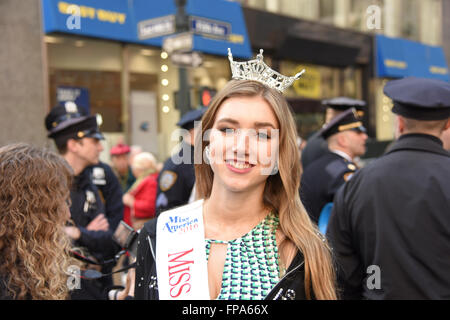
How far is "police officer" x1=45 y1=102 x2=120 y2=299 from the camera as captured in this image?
3.28m

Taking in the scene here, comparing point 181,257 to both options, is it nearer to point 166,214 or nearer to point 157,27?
point 166,214

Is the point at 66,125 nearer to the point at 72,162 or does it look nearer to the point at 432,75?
the point at 72,162

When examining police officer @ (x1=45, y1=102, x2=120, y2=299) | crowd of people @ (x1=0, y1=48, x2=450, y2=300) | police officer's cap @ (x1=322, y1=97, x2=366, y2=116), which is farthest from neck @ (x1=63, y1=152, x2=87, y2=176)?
police officer's cap @ (x1=322, y1=97, x2=366, y2=116)

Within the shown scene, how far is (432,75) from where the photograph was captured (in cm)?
1898

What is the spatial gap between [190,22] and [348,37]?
10.5 meters

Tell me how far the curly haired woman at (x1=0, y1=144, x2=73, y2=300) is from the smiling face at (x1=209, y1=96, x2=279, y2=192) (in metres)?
0.76

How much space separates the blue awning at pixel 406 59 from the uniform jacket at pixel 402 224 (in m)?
15.1

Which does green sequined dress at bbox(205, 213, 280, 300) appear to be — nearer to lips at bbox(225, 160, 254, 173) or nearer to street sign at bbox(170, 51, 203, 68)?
lips at bbox(225, 160, 254, 173)

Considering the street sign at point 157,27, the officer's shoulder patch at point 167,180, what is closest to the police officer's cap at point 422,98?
the officer's shoulder patch at point 167,180

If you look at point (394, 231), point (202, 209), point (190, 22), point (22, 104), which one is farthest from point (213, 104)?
point (22, 104)

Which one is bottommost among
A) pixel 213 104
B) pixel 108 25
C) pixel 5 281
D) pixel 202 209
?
pixel 5 281

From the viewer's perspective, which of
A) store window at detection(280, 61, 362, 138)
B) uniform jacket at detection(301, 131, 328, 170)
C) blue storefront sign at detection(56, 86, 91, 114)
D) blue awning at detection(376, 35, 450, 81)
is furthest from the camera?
blue awning at detection(376, 35, 450, 81)

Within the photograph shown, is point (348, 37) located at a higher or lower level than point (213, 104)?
higher

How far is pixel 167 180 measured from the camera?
4375mm
